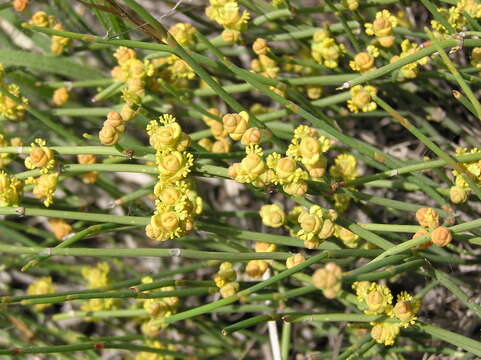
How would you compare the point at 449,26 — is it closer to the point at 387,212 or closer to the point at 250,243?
the point at 387,212

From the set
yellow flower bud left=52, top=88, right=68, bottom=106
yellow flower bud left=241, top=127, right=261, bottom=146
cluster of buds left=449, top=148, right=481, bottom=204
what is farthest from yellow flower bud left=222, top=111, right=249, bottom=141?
yellow flower bud left=52, top=88, right=68, bottom=106

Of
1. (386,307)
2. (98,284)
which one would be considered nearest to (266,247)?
(386,307)

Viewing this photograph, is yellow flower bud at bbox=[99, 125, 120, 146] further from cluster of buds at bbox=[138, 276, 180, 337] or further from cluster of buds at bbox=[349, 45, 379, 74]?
cluster of buds at bbox=[349, 45, 379, 74]

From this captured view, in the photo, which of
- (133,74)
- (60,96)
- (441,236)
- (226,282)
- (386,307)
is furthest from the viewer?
(60,96)

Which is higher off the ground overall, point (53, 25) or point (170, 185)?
point (53, 25)

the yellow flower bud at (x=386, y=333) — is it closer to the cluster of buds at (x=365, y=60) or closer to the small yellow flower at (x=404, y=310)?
the small yellow flower at (x=404, y=310)

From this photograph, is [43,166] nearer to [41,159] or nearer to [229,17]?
[41,159]

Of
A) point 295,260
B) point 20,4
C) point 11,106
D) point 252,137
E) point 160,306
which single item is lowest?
point 160,306
